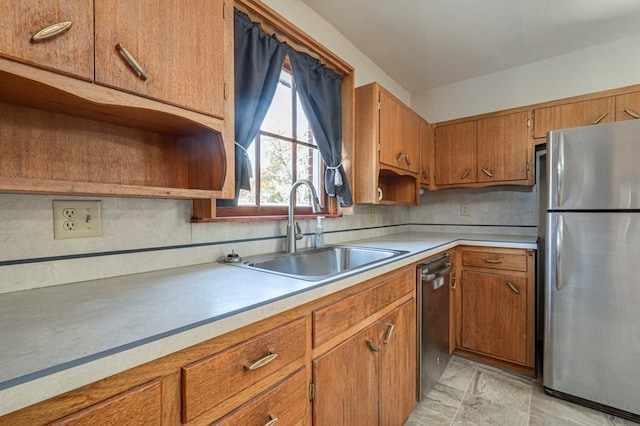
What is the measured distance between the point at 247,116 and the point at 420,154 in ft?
5.65

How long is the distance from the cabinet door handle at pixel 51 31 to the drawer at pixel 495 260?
2.40 meters

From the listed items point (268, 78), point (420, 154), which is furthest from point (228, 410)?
point (420, 154)

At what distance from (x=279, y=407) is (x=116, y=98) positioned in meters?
0.94

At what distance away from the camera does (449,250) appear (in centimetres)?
212

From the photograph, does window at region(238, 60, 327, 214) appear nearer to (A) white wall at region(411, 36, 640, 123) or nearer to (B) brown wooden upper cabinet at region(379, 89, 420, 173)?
(B) brown wooden upper cabinet at region(379, 89, 420, 173)

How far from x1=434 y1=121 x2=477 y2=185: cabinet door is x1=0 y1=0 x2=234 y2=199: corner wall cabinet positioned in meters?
2.18

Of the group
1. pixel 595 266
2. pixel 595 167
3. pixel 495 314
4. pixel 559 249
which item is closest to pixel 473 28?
pixel 595 167

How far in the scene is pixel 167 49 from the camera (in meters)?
0.89

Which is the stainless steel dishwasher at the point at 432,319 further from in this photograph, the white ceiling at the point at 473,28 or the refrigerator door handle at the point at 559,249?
the white ceiling at the point at 473,28

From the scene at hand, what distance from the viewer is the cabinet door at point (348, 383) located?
37.7 inches

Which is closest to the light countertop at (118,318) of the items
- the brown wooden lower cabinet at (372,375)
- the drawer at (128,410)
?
the drawer at (128,410)

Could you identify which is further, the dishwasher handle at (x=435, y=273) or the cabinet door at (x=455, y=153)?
the cabinet door at (x=455, y=153)

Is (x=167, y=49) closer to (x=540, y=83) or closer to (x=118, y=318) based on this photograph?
(x=118, y=318)

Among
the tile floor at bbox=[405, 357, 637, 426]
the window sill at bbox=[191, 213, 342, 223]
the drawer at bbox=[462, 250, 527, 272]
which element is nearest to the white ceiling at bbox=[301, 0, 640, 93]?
the window sill at bbox=[191, 213, 342, 223]
